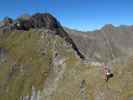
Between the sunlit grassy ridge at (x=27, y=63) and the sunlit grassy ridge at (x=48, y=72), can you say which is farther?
the sunlit grassy ridge at (x=27, y=63)

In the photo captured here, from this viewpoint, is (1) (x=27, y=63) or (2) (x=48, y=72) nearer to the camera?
(2) (x=48, y=72)

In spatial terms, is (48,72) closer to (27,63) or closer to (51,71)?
(51,71)

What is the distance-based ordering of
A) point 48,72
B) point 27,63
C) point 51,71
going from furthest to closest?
point 27,63 → point 48,72 → point 51,71

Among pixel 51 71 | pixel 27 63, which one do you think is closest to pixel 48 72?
pixel 51 71

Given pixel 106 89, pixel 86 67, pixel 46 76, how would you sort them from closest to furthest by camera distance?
pixel 106 89
pixel 86 67
pixel 46 76

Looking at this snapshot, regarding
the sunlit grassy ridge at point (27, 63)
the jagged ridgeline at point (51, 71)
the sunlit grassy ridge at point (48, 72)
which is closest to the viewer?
the sunlit grassy ridge at point (48, 72)

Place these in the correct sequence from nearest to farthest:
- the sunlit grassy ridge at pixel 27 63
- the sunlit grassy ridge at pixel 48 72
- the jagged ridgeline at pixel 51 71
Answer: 1. the sunlit grassy ridge at pixel 48 72
2. the jagged ridgeline at pixel 51 71
3. the sunlit grassy ridge at pixel 27 63

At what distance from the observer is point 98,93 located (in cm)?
8144

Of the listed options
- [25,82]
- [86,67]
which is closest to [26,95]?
[25,82]

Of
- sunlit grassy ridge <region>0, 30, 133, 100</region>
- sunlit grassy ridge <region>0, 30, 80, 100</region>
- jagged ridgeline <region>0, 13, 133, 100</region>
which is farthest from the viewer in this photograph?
sunlit grassy ridge <region>0, 30, 80, 100</region>

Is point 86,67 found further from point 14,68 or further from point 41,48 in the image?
point 14,68

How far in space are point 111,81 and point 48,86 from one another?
37.2 meters

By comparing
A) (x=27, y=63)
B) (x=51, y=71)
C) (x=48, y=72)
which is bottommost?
(x=48, y=72)

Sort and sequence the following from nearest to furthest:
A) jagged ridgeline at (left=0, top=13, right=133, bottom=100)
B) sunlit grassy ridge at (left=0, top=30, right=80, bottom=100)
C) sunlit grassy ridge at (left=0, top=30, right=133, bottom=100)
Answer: sunlit grassy ridge at (left=0, top=30, right=133, bottom=100), jagged ridgeline at (left=0, top=13, right=133, bottom=100), sunlit grassy ridge at (left=0, top=30, right=80, bottom=100)
